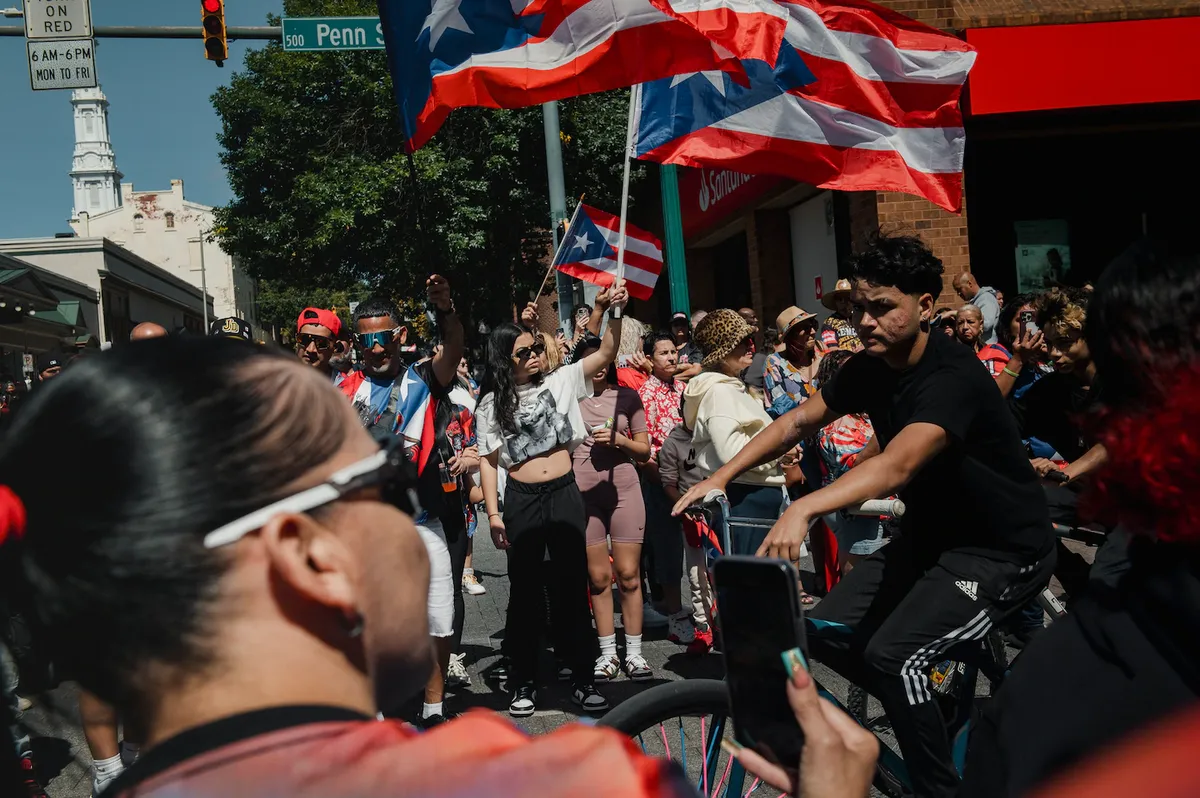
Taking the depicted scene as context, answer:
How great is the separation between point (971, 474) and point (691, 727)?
1173mm

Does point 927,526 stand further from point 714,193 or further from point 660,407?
point 714,193

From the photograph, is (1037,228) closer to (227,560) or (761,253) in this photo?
(761,253)

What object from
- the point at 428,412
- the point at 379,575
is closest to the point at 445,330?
the point at 428,412

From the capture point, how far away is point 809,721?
137cm

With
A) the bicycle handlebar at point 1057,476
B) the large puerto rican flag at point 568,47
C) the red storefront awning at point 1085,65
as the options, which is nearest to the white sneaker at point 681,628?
the bicycle handlebar at point 1057,476

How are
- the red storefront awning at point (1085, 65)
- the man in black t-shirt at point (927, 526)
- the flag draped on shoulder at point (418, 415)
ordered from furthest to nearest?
1. the red storefront awning at point (1085, 65)
2. the flag draped on shoulder at point (418, 415)
3. the man in black t-shirt at point (927, 526)

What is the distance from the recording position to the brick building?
11.6 metres

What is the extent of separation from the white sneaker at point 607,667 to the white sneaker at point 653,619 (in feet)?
3.89

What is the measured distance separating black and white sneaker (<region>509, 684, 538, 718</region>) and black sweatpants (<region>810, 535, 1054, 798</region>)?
2.60 m

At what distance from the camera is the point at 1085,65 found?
11648 mm

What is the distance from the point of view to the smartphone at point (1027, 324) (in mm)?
6538

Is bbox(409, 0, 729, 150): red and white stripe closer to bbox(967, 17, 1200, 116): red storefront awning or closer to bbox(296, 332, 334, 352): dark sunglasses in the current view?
bbox(296, 332, 334, 352): dark sunglasses

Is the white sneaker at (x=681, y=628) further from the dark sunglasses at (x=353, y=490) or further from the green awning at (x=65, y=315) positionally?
the green awning at (x=65, y=315)

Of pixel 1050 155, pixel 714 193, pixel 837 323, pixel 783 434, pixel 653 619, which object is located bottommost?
pixel 653 619
